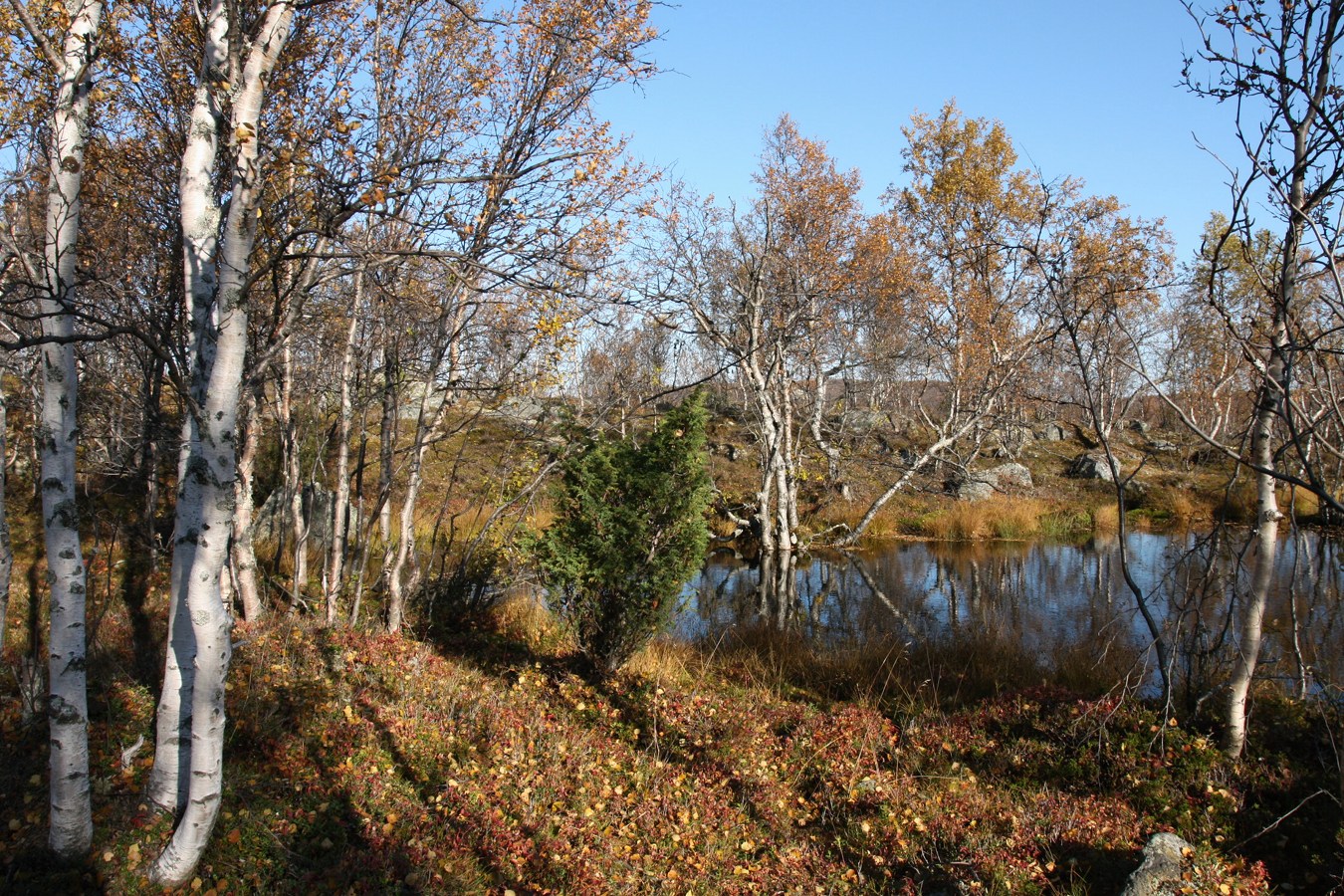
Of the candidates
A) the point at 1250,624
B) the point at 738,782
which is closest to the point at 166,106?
the point at 738,782

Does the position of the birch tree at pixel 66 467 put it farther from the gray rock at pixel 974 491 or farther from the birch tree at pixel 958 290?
the gray rock at pixel 974 491

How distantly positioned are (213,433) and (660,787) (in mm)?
3670

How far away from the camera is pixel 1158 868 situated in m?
4.15

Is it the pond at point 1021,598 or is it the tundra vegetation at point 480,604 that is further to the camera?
the pond at point 1021,598

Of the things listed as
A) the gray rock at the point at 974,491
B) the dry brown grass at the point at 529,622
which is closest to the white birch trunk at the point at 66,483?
the dry brown grass at the point at 529,622

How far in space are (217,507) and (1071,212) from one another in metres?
16.0

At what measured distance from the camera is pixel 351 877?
154 inches

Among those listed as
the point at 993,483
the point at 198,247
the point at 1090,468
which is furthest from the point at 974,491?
the point at 198,247

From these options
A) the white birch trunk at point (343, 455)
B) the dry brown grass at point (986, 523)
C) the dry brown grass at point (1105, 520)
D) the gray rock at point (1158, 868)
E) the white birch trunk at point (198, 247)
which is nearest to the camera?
the white birch trunk at point (198, 247)

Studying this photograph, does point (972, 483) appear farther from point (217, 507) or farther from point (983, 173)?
point (217, 507)

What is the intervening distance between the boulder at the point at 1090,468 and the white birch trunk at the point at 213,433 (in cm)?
2655

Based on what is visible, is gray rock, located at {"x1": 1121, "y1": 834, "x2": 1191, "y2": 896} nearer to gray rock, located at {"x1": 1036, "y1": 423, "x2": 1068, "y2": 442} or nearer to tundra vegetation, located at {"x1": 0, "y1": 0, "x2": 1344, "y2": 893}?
tundra vegetation, located at {"x1": 0, "y1": 0, "x2": 1344, "y2": 893}

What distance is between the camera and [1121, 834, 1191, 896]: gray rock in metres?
4.05

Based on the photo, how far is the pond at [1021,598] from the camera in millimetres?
8438
